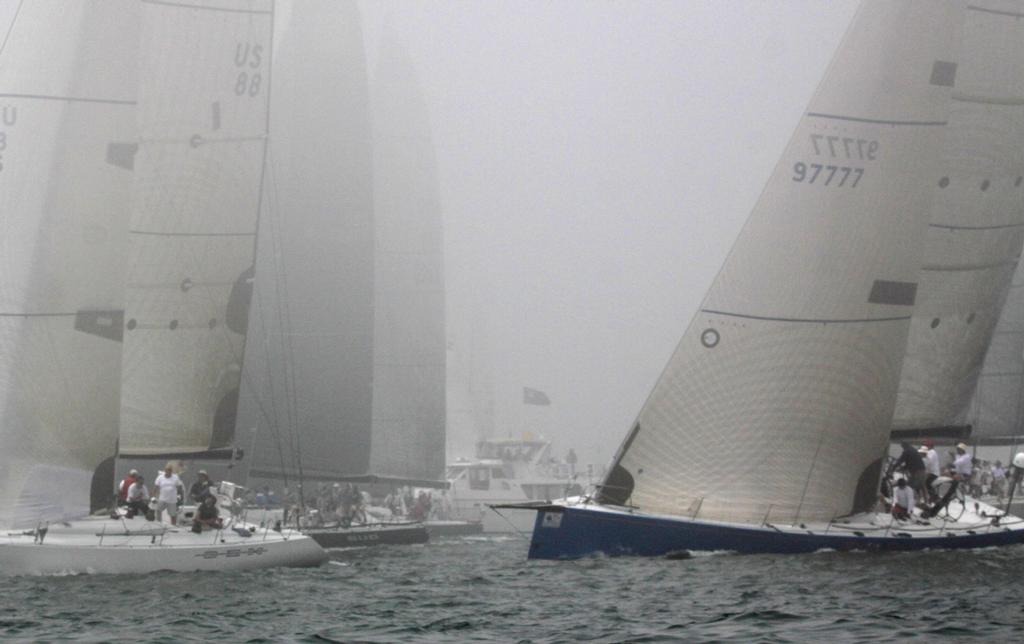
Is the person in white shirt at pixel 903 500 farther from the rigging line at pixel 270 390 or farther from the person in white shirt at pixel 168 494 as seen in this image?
the rigging line at pixel 270 390

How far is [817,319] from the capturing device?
2391 centimetres

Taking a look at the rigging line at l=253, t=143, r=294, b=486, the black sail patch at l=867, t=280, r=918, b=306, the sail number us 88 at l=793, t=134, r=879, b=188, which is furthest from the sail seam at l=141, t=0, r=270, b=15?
the black sail patch at l=867, t=280, r=918, b=306

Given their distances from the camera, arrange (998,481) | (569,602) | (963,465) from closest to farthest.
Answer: (569,602), (963,465), (998,481)

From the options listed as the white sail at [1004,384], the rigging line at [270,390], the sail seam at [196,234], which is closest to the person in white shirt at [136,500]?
the sail seam at [196,234]

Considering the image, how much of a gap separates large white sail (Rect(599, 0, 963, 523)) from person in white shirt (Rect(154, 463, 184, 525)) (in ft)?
19.6

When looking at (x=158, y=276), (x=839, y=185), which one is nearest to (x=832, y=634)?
(x=839, y=185)

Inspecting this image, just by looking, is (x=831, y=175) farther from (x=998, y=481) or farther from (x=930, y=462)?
(x=998, y=481)

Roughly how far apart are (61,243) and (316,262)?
14736mm

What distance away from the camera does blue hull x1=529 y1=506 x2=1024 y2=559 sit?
2312 cm

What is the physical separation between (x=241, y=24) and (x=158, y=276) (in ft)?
14.6

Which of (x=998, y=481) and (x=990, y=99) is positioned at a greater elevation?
(x=990, y=99)

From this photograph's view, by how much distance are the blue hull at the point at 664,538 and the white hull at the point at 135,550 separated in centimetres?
409

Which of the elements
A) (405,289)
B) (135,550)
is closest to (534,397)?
(405,289)

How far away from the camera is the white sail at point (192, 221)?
25.9 meters
